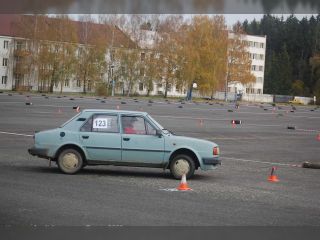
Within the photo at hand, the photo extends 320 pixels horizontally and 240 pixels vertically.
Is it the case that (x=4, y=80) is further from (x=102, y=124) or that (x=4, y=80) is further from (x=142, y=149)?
(x=142, y=149)

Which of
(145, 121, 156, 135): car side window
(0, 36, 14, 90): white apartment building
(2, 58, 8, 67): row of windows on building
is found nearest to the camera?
(145, 121, 156, 135): car side window

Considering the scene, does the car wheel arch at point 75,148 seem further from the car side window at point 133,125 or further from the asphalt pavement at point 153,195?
the car side window at point 133,125

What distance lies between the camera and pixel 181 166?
13.5 meters

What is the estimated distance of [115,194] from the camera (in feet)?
35.5

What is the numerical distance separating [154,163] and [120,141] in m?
0.97

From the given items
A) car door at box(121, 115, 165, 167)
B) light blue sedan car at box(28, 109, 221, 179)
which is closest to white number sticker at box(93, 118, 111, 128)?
light blue sedan car at box(28, 109, 221, 179)

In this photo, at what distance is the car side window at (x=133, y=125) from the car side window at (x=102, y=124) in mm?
197

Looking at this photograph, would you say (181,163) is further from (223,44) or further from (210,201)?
(223,44)

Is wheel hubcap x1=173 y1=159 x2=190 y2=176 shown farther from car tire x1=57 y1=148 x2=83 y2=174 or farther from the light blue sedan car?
car tire x1=57 y1=148 x2=83 y2=174

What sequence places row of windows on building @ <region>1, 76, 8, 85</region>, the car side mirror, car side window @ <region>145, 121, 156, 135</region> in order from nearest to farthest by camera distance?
the car side mirror < car side window @ <region>145, 121, 156, 135</region> < row of windows on building @ <region>1, 76, 8, 85</region>

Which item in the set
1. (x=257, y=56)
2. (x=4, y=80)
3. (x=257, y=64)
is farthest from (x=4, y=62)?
(x=257, y=64)

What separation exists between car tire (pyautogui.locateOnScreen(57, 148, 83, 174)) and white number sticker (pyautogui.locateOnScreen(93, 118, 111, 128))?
905 millimetres

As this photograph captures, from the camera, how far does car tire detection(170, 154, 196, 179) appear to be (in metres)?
13.5

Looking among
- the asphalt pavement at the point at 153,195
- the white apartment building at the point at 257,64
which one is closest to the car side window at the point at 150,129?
the asphalt pavement at the point at 153,195
